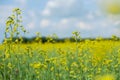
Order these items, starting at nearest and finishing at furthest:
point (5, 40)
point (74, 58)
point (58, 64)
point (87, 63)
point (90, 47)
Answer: point (5, 40) → point (58, 64) → point (87, 63) → point (90, 47) → point (74, 58)

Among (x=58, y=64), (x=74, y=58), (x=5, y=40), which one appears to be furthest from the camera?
(x=74, y=58)

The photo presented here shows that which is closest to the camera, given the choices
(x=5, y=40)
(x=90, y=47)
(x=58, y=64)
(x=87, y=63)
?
(x=5, y=40)

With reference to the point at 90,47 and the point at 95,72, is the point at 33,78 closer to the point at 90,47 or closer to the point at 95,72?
the point at 95,72

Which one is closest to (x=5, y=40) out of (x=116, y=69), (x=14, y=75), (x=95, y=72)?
(x=14, y=75)

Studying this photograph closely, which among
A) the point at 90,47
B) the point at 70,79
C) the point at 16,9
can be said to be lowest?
the point at 70,79

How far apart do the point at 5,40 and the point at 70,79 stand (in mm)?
1077

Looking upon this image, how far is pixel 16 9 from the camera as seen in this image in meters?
4.92

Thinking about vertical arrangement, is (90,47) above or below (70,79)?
above

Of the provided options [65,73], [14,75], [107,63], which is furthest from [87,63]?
[14,75]

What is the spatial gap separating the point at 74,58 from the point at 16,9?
2042 mm

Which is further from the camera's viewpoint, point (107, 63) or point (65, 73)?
point (107, 63)

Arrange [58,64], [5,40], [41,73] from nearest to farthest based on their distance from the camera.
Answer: [41,73] < [5,40] < [58,64]

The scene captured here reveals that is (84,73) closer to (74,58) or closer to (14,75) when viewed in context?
(14,75)

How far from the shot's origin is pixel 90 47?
610cm
